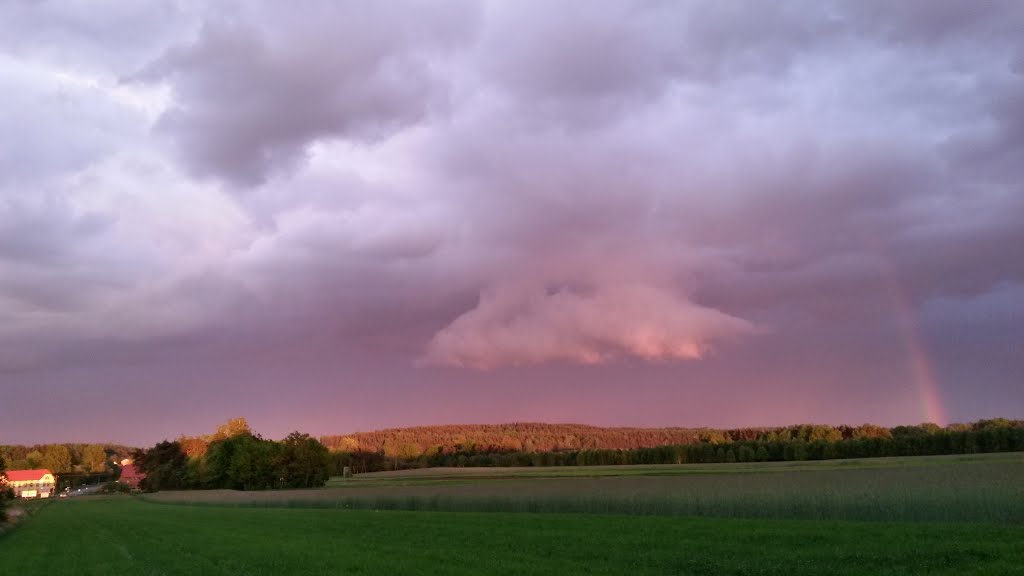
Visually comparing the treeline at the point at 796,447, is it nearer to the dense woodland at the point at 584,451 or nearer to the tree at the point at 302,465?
the dense woodland at the point at 584,451

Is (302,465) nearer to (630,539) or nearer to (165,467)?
(165,467)

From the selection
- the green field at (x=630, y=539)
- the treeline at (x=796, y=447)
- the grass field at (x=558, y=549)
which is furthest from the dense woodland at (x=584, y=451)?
the grass field at (x=558, y=549)

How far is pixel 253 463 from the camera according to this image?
12525 cm

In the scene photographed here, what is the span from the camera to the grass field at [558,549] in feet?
63.7

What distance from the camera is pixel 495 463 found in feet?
505

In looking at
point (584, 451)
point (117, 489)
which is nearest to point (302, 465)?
point (584, 451)

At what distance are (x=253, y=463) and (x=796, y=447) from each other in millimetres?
85933

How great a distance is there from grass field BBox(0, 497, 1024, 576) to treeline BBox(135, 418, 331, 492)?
84091 millimetres

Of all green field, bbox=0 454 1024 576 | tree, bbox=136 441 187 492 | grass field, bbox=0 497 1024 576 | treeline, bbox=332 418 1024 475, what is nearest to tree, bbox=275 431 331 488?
treeline, bbox=332 418 1024 475

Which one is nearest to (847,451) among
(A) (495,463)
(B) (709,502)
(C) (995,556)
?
(A) (495,463)

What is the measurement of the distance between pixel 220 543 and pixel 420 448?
163670mm

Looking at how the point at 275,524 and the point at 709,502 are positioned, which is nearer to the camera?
the point at 709,502

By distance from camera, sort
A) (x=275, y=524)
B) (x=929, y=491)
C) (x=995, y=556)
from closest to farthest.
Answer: (x=995, y=556) < (x=929, y=491) < (x=275, y=524)

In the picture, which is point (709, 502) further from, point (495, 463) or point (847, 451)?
point (495, 463)
